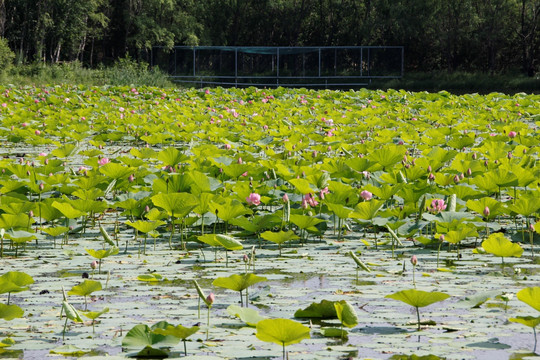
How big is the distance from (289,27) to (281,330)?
39201mm

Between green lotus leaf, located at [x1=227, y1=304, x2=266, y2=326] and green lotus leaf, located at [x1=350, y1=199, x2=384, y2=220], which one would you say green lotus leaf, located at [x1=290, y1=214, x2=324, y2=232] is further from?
green lotus leaf, located at [x1=227, y1=304, x2=266, y2=326]

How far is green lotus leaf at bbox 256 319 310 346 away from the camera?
2.34m

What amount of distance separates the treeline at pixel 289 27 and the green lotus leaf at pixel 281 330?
2833cm

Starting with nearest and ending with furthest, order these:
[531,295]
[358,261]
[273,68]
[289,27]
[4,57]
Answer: [531,295] < [358,261] < [4,57] < [273,68] < [289,27]

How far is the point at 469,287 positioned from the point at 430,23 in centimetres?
3198

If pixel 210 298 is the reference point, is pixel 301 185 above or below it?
above

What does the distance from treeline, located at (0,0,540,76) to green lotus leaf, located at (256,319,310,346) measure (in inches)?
1115

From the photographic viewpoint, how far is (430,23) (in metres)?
34.3

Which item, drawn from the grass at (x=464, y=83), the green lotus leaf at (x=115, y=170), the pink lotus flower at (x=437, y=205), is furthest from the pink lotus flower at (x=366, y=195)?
the grass at (x=464, y=83)

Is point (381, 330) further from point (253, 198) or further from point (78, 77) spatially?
point (78, 77)

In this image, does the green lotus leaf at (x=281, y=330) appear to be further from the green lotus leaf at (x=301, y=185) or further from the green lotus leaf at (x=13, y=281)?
the green lotus leaf at (x=301, y=185)

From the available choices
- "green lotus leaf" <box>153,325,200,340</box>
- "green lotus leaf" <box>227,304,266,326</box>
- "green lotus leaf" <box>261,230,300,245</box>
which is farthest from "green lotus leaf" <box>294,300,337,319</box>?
"green lotus leaf" <box>261,230,300,245</box>

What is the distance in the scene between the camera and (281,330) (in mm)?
2371

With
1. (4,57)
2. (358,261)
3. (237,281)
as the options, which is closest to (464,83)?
(4,57)
